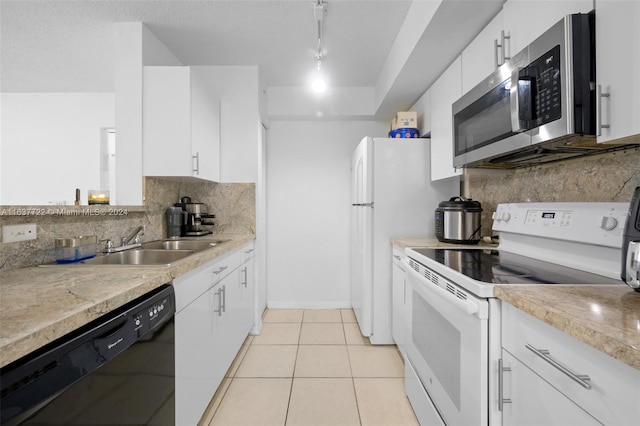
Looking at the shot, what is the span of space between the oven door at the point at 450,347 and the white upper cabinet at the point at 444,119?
Answer: 2.83 feet

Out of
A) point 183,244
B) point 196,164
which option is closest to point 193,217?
point 183,244

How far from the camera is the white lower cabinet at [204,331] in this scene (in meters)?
1.26

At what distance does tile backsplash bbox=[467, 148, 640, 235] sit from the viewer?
115 cm

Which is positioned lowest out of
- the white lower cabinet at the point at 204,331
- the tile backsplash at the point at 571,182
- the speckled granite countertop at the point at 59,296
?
the white lower cabinet at the point at 204,331

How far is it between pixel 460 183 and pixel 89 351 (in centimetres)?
259

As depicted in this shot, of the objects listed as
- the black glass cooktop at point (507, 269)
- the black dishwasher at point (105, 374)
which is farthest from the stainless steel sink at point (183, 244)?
the black glass cooktop at point (507, 269)

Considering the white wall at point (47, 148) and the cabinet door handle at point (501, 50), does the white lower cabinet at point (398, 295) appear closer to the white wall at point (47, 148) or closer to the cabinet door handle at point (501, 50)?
the cabinet door handle at point (501, 50)

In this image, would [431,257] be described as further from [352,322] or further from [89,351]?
[352,322]

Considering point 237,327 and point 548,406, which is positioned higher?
point 548,406

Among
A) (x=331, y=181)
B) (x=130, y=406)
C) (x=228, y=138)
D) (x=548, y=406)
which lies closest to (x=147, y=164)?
(x=228, y=138)

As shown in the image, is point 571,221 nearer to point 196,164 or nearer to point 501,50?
point 501,50

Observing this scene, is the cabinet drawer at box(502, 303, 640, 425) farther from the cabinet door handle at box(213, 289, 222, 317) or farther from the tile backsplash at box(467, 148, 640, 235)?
the cabinet door handle at box(213, 289, 222, 317)

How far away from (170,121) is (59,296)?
1574 mm

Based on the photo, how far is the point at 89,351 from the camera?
0.74m
